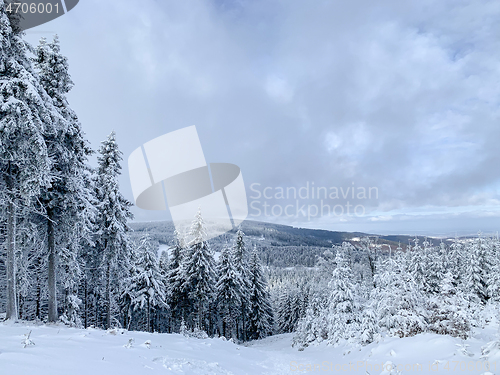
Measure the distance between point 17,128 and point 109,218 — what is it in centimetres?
878

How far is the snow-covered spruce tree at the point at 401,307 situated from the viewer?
11023mm

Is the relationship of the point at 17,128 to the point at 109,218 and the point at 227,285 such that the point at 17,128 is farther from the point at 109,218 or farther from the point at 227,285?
the point at 227,285

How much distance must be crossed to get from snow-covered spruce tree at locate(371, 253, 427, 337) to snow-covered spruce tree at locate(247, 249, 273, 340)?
2080cm

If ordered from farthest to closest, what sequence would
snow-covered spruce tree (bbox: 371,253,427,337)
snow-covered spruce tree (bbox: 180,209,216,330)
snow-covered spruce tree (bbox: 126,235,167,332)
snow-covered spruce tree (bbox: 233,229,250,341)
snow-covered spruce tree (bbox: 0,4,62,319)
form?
snow-covered spruce tree (bbox: 233,229,250,341) < snow-covered spruce tree (bbox: 180,209,216,330) < snow-covered spruce tree (bbox: 126,235,167,332) < snow-covered spruce tree (bbox: 371,253,427,337) < snow-covered spruce tree (bbox: 0,4,62,319)

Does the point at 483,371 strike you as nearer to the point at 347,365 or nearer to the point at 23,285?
the point at 347,365

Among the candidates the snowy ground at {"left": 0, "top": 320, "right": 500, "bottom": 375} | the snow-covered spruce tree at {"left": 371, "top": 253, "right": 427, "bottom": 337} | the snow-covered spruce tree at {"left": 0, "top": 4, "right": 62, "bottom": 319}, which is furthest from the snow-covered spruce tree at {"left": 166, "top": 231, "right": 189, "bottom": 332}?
the snow-covered spruce tree at {"left": 371, "top": 253, "right": 427, "bottom": 337}

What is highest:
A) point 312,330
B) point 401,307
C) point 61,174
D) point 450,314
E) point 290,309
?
point 61,174

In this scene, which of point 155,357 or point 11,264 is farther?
point 11,264

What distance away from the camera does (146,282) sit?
78.2 ft

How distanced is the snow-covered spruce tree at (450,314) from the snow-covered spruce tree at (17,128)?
53.3ft

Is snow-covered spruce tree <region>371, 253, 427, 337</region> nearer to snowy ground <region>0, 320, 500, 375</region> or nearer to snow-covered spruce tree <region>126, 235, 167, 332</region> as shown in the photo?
snowy ground <region>0, 320, 500, 375</region>

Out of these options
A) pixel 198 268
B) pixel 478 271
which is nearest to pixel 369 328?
pixel 198 268

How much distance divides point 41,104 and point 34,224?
5395 millimetres

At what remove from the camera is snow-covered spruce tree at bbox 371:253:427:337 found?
36.2 ft
